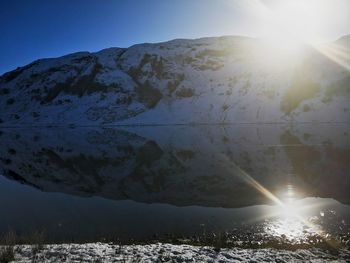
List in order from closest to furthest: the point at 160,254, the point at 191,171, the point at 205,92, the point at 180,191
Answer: the point at 160,254, the point at 180,191, the point at 191,171, the point at 205,92

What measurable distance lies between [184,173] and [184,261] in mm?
25877

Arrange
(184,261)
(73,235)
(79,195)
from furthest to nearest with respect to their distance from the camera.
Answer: (79,195), (73,235), (184,261)

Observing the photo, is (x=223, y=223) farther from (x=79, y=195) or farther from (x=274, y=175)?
(x=274, y=175)

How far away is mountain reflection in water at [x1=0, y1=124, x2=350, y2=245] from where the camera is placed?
938 inches

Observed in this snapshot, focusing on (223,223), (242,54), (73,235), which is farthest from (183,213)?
(242,54)

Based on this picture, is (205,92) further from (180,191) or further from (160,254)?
(160,254)

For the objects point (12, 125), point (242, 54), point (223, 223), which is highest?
point (242, 54)

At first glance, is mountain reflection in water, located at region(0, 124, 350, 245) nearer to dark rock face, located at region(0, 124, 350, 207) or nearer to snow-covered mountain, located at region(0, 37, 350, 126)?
dark rock face, located at region(0, 124, 350, 207)

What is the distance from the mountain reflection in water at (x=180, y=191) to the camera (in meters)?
23.8

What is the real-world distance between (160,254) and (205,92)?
152m

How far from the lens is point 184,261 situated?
15359mm

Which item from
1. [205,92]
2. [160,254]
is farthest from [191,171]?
[205,92]

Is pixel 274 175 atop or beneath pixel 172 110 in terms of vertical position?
beneath

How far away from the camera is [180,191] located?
110 feet
